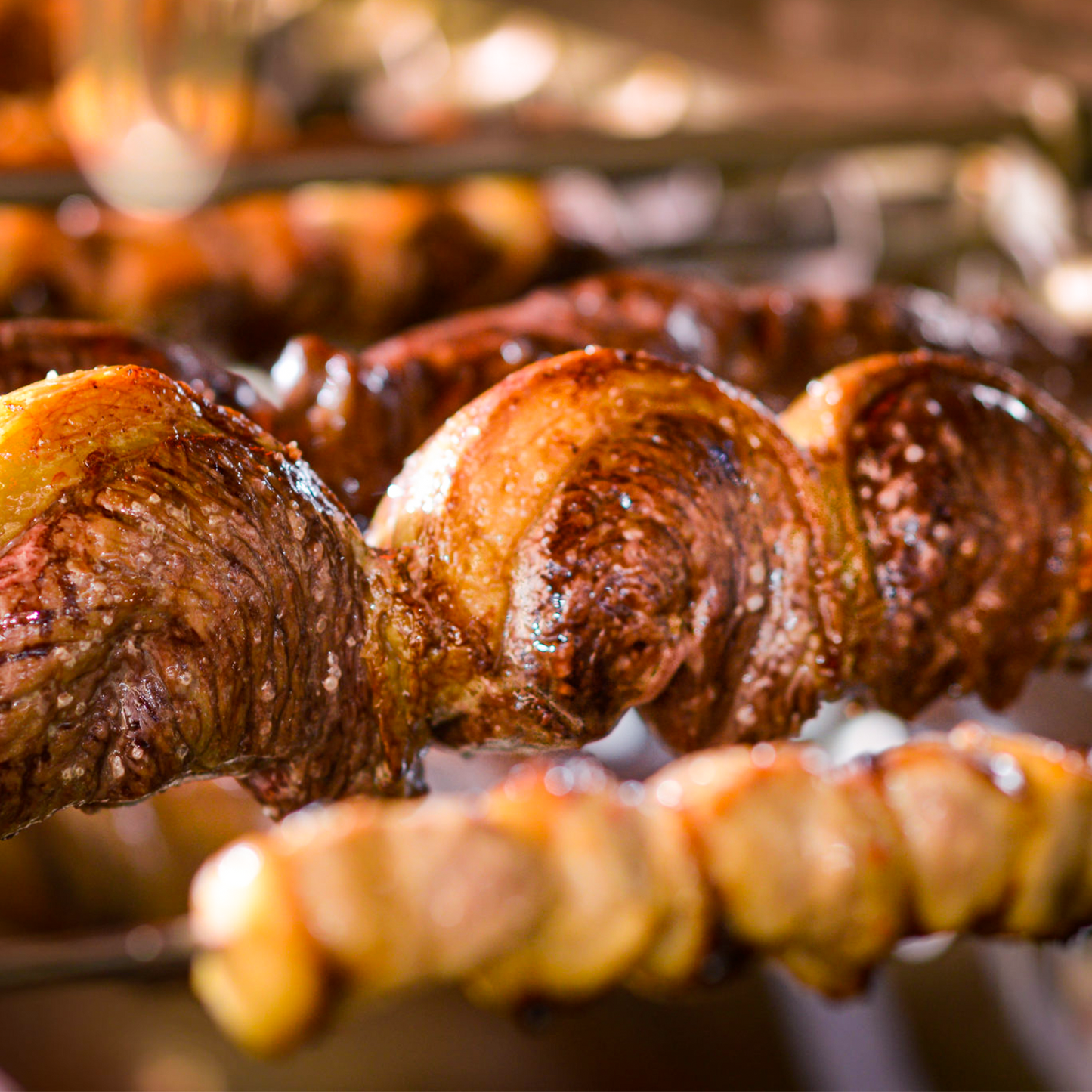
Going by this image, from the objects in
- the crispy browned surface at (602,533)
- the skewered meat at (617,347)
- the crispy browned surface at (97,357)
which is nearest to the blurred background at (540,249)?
the skewered meat at (617,347)

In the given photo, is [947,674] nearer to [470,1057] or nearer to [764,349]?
[764,349]

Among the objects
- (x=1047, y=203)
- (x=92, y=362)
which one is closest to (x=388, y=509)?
(x=92, y=362)

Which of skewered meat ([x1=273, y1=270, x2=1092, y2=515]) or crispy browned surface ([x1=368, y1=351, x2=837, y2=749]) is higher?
skewered meat ([x1=273, y1=270, x2=1092, y2=515])

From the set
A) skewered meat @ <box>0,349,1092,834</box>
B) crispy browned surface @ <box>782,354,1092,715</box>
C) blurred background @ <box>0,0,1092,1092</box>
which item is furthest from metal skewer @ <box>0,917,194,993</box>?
crispy browned surface @ <box>782,354,1092,715</box>

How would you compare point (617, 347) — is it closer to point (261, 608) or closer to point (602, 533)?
point (602, 533)

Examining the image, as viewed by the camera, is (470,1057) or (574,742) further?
(470,1057)

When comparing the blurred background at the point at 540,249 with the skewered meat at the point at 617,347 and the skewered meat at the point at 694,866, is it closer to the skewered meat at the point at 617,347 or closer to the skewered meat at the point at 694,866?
the skewered meat at the point at 617,347

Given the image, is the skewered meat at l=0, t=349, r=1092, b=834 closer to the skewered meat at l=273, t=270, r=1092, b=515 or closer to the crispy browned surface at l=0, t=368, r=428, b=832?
the crispy browned surface at l=0, t=368, r=428, b=832
